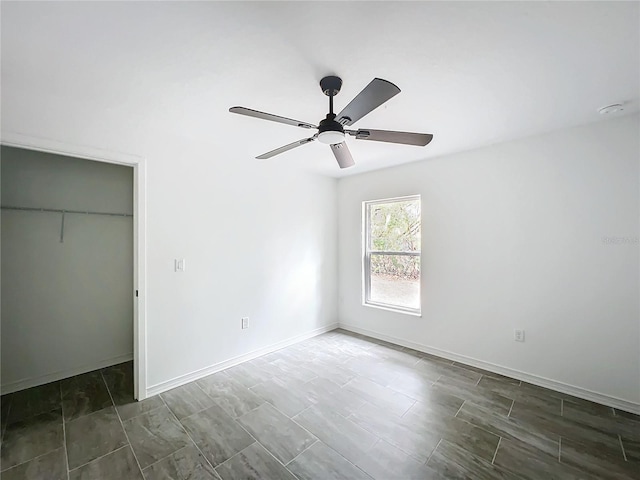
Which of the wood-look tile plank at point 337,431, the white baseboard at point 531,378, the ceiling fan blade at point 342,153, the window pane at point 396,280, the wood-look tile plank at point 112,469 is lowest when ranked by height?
the wood-look tile plank at point 337,431

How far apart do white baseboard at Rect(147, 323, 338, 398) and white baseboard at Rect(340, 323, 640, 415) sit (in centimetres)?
111

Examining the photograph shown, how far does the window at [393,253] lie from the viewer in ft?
12.4

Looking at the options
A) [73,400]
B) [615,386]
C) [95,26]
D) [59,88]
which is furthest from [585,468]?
[59,88]

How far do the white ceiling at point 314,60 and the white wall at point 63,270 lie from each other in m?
1.11

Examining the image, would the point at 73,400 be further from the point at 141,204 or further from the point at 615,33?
the point at 615,33

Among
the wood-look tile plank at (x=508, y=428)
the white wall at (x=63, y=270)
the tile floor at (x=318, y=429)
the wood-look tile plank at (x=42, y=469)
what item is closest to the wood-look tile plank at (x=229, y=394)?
the tile floor at (x=318, y=429)

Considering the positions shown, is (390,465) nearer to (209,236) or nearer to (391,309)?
(391,309)

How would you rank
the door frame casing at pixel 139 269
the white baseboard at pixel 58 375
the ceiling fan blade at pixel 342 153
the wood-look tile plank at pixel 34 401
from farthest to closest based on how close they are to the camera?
1. the white baseboard at pixel 58 375
2. the door frame casing at pixel 139 269
3. the wood-look tile plank at pixel 34 401
4. the ceiling fan blade at pixel 342 153

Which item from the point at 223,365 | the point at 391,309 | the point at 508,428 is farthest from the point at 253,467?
the point at 391,309

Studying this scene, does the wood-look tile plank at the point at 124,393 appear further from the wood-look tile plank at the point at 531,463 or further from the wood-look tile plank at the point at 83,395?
the wood-look tile plank at the point at 531,463

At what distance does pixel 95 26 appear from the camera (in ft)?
4.50

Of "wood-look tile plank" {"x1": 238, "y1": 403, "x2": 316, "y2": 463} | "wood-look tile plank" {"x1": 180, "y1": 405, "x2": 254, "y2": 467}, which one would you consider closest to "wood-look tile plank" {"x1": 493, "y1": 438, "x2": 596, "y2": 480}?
"wood-look tile plank" {"x1": 238, "y1": 403, "x2": 316, "y2": 463}

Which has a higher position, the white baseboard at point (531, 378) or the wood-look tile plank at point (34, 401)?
the white baseboard at point (531, 378)

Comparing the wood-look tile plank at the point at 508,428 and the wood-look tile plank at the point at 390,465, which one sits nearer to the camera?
the wood-look tile plank at the point at 390,465
